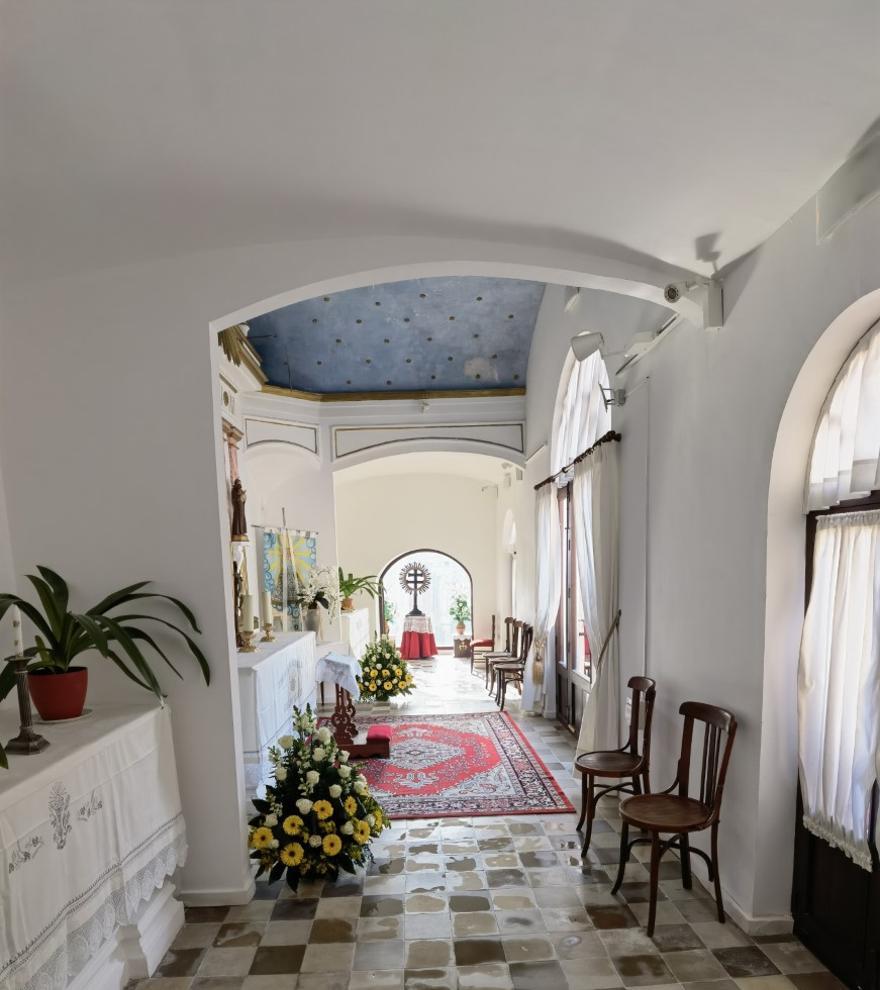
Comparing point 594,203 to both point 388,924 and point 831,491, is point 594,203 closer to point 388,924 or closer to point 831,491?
point 831,491

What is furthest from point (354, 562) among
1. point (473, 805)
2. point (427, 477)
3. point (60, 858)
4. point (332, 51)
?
point (332, 51)

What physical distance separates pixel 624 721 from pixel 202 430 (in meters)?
3.35

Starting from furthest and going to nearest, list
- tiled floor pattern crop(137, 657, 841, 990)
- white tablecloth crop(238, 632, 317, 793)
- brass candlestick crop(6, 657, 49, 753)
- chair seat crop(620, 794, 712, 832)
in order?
1. white tablecloth crop(238, 632, 317, 793)
2. chair seat crop(620, 794, 712, 832)
3. tiled floor pattern crop(137, 657, 841, 990)
4. brass candlestick crop(6, 657, 49, 753)

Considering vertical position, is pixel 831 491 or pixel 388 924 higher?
pixel 831 491

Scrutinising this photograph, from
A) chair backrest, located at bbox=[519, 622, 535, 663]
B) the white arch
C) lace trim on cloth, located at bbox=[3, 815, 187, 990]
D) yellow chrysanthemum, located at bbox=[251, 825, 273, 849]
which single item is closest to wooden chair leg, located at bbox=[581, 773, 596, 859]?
the white arch

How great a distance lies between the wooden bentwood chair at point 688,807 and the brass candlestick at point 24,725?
Result: 8.06 feet

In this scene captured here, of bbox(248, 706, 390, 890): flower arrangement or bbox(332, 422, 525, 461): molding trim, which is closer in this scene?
bbox(248, 706, 390, 890): flower arrangement

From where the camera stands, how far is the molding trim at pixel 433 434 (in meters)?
8.34

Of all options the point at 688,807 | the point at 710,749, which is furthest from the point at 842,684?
the point at 688,807

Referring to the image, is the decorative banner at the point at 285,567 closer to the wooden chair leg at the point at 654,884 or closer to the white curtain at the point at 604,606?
the white curtain at the point at 604,606

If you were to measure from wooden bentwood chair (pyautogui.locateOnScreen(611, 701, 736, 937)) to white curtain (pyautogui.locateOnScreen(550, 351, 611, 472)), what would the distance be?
2568 millimetres

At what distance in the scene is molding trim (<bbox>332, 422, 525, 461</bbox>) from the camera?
834 cm

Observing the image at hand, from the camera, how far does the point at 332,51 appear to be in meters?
1.80

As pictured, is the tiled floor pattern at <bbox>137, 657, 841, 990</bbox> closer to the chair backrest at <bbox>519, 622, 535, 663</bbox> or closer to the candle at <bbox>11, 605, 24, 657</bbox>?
the candle at <bbox>11, 605, 24, 657</bbox>
